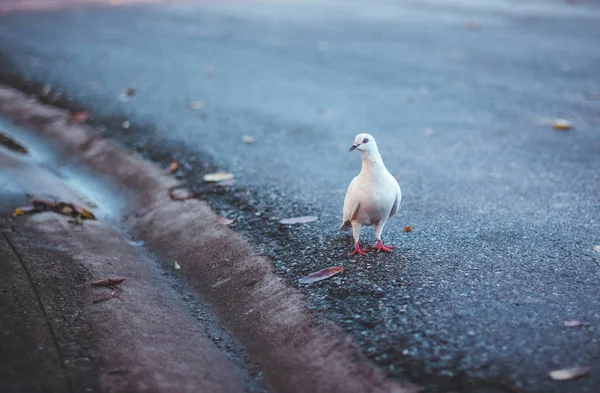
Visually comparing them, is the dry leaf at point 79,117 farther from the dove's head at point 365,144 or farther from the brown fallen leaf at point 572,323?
the brown fallen leaf at point 572,323

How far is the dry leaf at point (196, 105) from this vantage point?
7312mm

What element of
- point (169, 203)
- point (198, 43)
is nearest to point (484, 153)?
point (169, 203)

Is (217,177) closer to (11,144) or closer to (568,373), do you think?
(11,144)

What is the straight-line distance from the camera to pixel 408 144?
6.11 m

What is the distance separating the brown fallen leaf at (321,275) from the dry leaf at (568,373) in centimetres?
129

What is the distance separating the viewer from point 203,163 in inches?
219

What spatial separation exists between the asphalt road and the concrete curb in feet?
0.37

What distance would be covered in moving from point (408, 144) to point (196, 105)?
106 inches

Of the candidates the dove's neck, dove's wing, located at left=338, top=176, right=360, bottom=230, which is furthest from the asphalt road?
the dove's neck

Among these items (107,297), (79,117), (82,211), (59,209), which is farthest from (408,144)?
(79,117)

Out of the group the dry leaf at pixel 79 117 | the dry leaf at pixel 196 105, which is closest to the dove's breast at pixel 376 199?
the dry leaf at pixel 196 105

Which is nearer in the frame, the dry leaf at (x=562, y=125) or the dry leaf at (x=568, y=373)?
the dry leaf at (x=568, y=373)

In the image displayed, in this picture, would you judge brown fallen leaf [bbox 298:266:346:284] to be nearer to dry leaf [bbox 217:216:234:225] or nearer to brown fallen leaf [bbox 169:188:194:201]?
dry leaf [bbox 217:216:234:225]

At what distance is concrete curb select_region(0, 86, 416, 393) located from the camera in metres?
2.88
